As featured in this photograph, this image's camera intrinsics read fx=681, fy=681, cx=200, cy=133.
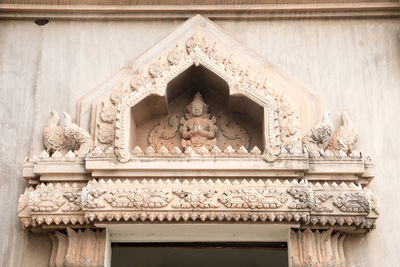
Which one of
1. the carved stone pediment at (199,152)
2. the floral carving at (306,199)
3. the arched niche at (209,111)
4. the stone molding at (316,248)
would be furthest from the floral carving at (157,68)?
the stone molding at (316,248)

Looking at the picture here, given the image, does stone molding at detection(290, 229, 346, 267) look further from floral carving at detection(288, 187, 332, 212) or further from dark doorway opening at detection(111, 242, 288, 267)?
dark doorway opening at detection(111, 242, 288, 267)

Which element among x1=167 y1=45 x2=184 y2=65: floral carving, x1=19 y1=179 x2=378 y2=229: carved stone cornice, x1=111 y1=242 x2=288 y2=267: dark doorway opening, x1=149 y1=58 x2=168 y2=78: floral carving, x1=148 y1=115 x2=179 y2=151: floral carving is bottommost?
x1=19 y1=179 x2=378 y2=229: carved stone cornice

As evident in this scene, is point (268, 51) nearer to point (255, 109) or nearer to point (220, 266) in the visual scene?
point (255, 109)

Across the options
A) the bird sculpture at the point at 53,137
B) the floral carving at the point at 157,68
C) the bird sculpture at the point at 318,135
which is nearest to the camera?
the bird sculpture at the point at 318,135

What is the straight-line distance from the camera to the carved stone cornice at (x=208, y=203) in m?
6.21

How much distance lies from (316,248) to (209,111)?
1875 millimetres

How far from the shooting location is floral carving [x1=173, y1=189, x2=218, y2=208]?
245 inches

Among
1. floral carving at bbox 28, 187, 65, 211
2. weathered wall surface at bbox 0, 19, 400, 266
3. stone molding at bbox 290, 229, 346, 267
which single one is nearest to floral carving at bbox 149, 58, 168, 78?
weathered wall surface at bbox 0, 19, 400, 266

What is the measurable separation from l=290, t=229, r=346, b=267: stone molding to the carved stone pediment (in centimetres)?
14

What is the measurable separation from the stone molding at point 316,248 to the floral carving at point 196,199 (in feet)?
2.82

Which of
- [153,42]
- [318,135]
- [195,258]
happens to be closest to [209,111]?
[153,42]

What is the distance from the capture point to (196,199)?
6.24 metres

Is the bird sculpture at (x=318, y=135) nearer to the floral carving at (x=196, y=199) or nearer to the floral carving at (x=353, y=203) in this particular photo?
the floral carving at (x=353, y=203)

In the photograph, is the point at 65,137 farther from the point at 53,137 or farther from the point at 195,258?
the point at 195,258
